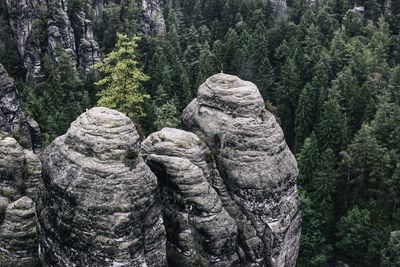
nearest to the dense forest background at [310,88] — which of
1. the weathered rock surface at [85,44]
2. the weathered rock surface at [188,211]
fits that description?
the weathered rock surface at [85,44]

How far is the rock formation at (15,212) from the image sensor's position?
27266 millimetres

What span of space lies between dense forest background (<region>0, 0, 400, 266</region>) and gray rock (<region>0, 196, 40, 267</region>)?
1814cm

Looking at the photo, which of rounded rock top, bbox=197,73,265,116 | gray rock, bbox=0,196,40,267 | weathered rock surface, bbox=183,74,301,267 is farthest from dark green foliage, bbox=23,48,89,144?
weathered rock surface, bbox=183,74,301,267

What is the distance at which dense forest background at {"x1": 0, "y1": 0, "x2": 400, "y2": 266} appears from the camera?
61.9 m

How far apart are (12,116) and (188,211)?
1788 inches

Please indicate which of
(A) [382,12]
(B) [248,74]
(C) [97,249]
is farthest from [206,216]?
(A) [382,12]

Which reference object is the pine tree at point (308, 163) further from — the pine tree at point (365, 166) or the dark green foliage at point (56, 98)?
the dark green foliage at point (56, 98)

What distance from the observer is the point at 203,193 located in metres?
26.3

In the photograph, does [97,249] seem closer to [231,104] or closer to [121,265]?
[121,265]

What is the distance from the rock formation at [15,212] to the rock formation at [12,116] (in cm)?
3276

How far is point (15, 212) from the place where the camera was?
27.6 meters

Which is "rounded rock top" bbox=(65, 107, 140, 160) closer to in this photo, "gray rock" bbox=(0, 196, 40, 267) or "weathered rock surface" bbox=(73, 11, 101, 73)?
"gray rock" bbox=(0, 196, 40, 267)

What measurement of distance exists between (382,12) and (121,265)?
120401 millimetres

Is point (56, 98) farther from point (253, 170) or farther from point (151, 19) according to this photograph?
point (253, 170)
